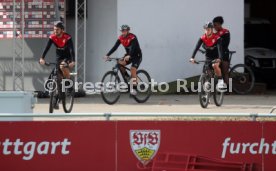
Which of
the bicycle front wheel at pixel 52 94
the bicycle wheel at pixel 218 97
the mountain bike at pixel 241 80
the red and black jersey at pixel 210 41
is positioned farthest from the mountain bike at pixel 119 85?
the mountain bike at pixel 241 80

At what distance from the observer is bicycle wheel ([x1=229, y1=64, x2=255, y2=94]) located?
2112 cm

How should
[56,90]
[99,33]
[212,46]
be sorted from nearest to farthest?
1. [56,90]
2. [212,46]
3. [99,33]

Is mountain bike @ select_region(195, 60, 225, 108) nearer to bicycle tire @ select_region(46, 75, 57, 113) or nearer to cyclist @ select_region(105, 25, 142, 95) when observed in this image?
cyclist @ select_region(105, 25, 142, 95)

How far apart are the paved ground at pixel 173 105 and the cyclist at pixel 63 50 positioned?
45.2 inches

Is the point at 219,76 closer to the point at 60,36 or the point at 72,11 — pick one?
the point at 60,36

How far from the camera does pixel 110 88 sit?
18.4 meters

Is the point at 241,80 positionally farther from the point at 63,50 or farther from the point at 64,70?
the point at 64,70

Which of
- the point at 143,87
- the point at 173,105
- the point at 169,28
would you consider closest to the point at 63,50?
the point at 143,87

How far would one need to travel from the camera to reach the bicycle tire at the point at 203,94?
1755 centimetres

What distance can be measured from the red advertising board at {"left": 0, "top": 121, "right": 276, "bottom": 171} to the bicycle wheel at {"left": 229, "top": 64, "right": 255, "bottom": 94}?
35.4ft

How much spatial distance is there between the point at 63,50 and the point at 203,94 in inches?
119

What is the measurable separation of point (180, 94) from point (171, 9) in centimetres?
252

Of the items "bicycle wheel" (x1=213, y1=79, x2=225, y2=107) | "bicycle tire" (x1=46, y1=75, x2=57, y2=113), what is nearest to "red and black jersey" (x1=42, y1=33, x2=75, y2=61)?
"bicycle tire" (x1=46, y1=75, x2=57, y2=113)

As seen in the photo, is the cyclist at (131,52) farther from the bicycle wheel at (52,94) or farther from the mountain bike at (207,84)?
the bicycle wheel at (52,94)
